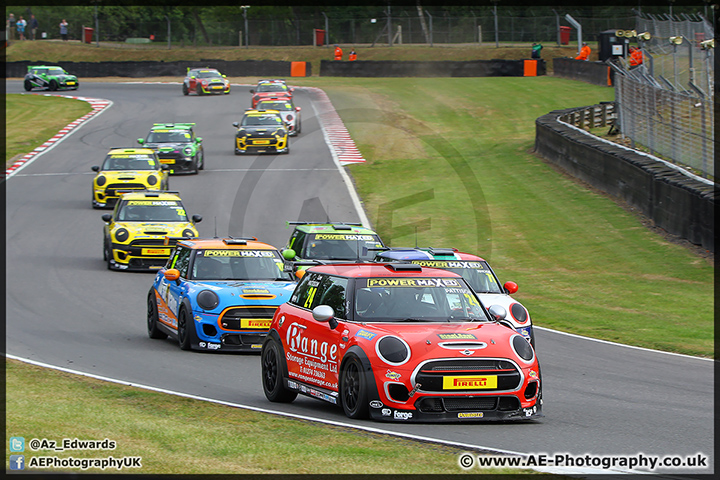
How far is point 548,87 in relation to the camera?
2159 inches

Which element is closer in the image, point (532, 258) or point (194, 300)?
point (194, 300)

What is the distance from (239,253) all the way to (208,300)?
60.3 inches

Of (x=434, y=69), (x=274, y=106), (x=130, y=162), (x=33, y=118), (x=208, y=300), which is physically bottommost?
(x=208, y=300)

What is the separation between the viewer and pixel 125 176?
94.0 ft

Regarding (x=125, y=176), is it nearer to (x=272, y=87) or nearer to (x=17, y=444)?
(x=17, y=444)

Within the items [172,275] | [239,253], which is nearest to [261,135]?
[239,253]

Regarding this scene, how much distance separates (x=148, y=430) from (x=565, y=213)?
2071 cm

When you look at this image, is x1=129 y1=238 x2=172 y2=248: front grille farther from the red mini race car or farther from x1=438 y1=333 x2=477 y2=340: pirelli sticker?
x1=438 y1=333 x2=477 y2=340: pirelli sticker

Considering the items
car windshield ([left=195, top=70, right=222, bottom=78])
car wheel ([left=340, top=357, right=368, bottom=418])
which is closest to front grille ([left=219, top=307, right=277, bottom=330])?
car wheel ([left=340, top=357, right=368, bottom=418])

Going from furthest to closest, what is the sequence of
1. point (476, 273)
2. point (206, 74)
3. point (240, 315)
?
point (206, 74), point (476, 273), point (240, 315)

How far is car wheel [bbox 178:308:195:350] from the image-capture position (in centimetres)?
1370

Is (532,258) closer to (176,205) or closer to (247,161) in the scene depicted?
(176,205)

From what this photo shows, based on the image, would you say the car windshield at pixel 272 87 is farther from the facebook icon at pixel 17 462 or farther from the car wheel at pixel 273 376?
the facebook icon at pixel 17 462

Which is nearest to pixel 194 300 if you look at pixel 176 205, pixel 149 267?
pixel 149 267
